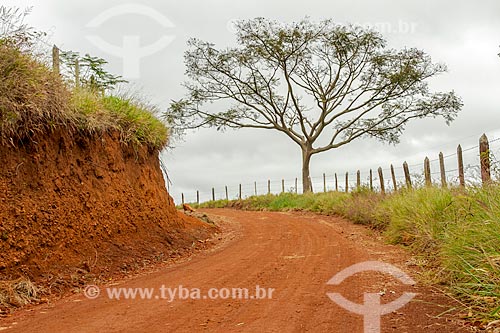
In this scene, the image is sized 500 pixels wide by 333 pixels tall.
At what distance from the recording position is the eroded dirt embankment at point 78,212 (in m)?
7.95

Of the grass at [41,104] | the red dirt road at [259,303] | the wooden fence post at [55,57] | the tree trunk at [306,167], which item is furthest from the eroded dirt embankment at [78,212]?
the tree trunk at [306,167]

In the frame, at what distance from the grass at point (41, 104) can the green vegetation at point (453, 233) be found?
6.40 m

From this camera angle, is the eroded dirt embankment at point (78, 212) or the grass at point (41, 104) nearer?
the eroded dirt embankment at point (78, 212)

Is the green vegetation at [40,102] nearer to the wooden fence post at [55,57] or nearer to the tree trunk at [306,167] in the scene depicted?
the wooden fence post at [55,57]

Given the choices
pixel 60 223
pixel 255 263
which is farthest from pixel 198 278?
pixel 60 223

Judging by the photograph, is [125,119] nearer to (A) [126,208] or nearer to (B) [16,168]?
(A) [126,208]

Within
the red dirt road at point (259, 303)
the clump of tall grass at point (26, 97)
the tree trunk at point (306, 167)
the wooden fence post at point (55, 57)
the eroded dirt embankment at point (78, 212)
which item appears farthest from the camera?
the tree trunk at point (306, 167)

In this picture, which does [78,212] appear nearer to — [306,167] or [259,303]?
[259,303]

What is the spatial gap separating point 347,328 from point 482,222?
2518 millimetres

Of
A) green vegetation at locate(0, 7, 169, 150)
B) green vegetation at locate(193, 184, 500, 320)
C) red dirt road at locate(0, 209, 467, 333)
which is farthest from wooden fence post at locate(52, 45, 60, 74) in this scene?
green vegetation at locate(193, 184, 500, 320)

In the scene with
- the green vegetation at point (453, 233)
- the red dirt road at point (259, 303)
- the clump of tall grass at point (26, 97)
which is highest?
the clump of tall grass at point (26, 97)

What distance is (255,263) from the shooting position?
31.4 feet

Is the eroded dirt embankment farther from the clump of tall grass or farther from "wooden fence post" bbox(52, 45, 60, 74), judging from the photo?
"wooden fence post" bbox(52, 45, 60, 74)

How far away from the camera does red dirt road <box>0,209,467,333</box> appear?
18.2 ft
